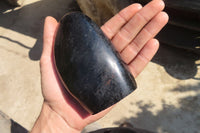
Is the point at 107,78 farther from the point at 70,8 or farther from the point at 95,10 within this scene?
the point at 70,8

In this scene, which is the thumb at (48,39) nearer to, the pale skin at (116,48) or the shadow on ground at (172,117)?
the pale skin at (116,48)

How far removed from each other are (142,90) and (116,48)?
183cm

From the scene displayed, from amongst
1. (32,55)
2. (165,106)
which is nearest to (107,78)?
(165,106)

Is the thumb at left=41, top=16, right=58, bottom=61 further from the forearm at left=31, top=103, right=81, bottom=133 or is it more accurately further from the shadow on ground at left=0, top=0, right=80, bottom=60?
the shadow on ground at left=0, top=0, right=80, bottom=60

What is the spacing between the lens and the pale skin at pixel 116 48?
6.22ft

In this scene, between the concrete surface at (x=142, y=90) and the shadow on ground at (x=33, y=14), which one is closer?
the concrete surface at (x=142, y=90)

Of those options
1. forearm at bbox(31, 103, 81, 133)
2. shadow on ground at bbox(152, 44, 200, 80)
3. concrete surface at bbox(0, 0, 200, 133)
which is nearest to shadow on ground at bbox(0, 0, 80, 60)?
concrete surface at bbox(0, 0, 200, 133)

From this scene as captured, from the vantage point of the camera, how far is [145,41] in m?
2.09

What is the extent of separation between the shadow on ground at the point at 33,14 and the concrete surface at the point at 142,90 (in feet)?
0.27

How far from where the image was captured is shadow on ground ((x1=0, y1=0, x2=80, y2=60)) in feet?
16.9

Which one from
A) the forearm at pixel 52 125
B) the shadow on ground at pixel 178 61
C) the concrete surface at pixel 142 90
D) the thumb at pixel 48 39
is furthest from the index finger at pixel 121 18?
the shadow on ground at pixel 178 61

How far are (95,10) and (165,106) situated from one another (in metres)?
2.41

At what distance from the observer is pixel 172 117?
3332 millimetres

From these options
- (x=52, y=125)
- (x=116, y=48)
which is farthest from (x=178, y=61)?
(x=52, y=125)
